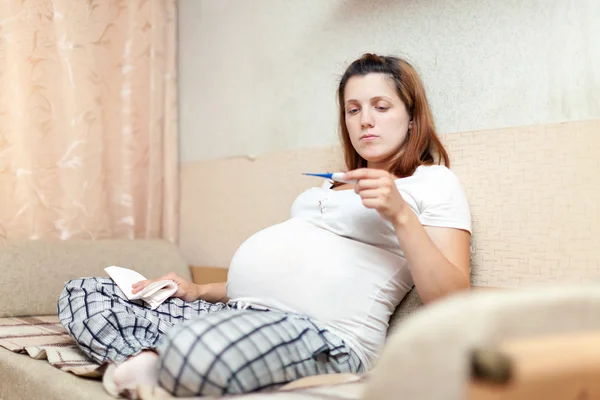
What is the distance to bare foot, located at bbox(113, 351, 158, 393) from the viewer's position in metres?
1.16

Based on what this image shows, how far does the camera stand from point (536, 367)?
687mm

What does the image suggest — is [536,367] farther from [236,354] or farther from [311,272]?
[311,272]

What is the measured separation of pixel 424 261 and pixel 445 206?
7.5 inches

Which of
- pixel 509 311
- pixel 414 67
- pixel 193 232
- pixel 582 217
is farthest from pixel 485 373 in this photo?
pixel 193 232

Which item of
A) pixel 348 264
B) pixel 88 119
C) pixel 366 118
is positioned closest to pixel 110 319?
pixel 348 264

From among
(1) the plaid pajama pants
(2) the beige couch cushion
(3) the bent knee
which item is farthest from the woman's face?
(2) the beige couch cushion

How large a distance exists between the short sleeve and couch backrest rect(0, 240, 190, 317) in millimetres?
1185

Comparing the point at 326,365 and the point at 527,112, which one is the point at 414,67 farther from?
the point at 326,365

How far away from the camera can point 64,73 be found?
2354 millimetres

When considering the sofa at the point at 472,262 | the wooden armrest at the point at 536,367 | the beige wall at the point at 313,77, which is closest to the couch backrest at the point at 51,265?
the sofa at the point at 472,262

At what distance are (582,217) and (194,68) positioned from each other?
66.2 inches

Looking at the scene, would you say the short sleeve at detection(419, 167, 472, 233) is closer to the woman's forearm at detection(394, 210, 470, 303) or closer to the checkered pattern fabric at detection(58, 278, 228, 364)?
Answer: the woman's forearm at detection(394, 210, 470, 303)

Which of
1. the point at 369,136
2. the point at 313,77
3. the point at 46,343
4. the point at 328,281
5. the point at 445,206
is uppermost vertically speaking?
the point at 313,77

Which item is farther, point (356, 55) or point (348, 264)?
point (356, 55)
